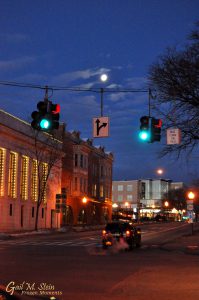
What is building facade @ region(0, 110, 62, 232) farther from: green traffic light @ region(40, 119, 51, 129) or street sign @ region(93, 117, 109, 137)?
green traffic light @ region(40, 119, 51, 129)

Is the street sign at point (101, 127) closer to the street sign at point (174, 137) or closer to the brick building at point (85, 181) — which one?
the street sign at point (174, 137)

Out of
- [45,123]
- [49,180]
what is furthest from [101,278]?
[49,180]

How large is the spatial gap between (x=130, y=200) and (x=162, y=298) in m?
147

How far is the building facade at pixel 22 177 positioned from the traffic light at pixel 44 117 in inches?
1299

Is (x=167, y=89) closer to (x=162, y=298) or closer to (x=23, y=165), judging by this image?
(x=162, y=298)

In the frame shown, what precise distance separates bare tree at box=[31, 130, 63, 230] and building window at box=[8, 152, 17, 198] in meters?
2.63

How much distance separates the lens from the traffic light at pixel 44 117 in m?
18.1

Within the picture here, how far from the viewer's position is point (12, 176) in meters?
53.9

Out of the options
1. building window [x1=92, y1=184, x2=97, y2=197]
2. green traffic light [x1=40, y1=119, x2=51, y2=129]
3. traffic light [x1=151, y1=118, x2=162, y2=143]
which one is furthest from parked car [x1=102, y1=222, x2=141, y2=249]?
building window [x1=92, y1=184, x2=97, y2=197]

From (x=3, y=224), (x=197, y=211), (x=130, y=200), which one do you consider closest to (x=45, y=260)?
(x=3, y=224)

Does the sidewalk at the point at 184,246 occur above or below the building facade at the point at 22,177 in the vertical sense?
below

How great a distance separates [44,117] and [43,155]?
42690mm

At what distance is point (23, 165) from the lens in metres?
57.3

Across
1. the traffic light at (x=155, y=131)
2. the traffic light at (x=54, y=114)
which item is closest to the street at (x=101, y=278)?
the traffic light at (x=54, y=114)
